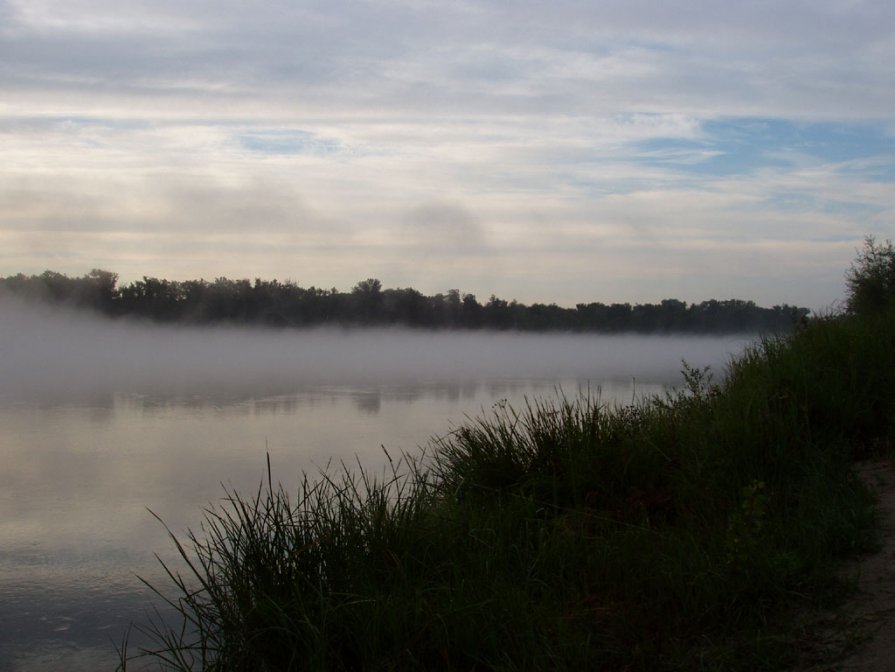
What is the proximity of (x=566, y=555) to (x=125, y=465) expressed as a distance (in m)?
8.18

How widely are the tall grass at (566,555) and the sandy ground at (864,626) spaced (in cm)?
13

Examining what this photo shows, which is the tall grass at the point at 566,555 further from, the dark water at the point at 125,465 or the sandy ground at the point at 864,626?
the dark water at the point at 125,465

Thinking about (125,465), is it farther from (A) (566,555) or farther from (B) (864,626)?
(B) (864,626)

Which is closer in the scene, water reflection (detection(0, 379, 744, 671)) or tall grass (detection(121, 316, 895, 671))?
tall grass (detection(121, 316, 895, 671))

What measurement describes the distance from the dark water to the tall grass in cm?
63

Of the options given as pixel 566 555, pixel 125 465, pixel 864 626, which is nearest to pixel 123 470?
pixel 125 465

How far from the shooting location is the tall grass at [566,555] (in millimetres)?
→ 3863

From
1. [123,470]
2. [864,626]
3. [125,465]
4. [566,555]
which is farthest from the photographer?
[125,465]

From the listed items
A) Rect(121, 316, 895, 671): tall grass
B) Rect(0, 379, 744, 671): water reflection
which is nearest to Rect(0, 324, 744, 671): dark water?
Rect(0, 379, 744, 671): water reflection

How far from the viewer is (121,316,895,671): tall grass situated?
3863 millimetres

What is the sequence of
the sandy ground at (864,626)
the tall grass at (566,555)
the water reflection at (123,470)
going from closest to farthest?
the sandy ground at (864,626) < the tall grass at (566,555) < the water reflection at (123,470)

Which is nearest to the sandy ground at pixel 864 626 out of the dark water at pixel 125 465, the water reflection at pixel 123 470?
the dark water at pixel 125 465

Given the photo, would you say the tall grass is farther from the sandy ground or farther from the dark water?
the dark water

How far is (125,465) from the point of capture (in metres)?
11.6
